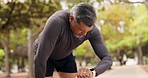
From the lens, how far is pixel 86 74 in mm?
3584

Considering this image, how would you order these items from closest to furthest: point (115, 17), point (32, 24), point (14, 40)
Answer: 1. point (32, 24)
2. point (115, 17)
3. point (14, 40)

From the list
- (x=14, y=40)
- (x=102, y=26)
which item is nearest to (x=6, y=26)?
(x=102, y=26)

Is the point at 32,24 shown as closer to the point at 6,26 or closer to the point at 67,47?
the point at 6,26

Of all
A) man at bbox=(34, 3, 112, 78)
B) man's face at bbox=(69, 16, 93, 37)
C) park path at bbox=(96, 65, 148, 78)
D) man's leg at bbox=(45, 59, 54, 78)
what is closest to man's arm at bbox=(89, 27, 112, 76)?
man at bbox=(34, 3, 112, 78)

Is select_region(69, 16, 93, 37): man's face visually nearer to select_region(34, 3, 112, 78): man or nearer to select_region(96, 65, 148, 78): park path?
select_region(34, 3, 112, 78): man

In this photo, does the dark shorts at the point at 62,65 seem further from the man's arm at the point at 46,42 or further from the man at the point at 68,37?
the man's arm at the point at 46,42

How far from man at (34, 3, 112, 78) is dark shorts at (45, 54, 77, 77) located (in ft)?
Result: 0.32

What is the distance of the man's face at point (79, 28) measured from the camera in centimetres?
341

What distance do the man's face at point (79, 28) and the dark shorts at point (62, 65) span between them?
0.62 metres

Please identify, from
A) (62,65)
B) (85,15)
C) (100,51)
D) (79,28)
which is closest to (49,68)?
(62,65)

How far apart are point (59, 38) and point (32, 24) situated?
1754 cm

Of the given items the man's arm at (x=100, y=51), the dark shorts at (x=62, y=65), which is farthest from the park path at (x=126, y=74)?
the man's arm at (x=100, y=51)

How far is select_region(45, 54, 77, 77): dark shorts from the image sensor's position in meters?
4.14

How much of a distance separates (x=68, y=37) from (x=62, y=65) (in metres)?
0.64
